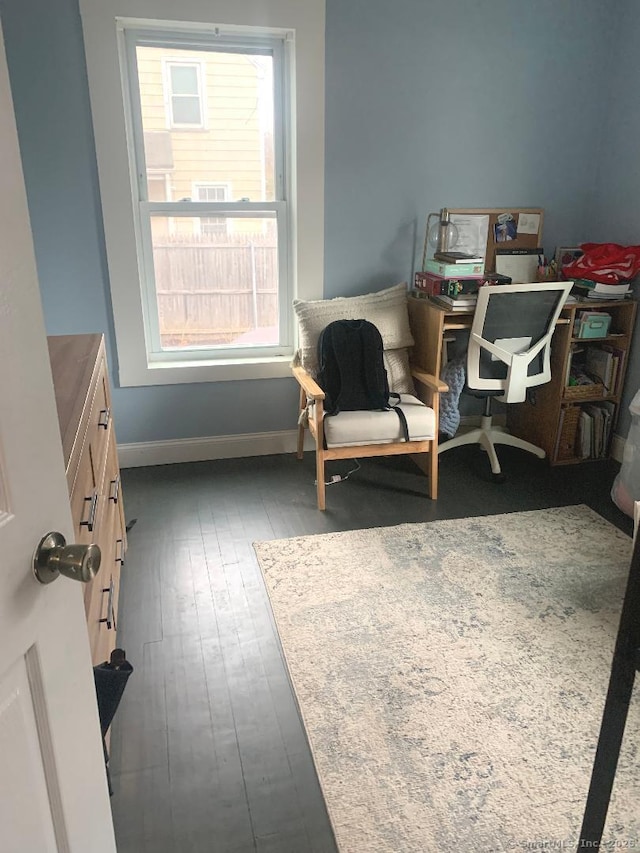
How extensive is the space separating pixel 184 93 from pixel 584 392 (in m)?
2.60

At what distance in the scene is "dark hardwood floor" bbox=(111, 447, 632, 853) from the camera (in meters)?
1.50

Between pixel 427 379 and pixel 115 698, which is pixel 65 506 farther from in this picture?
pixel 427 379

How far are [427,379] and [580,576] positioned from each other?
115cm

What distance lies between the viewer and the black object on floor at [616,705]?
3.08 feet

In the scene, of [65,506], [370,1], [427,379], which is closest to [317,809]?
[65,506]

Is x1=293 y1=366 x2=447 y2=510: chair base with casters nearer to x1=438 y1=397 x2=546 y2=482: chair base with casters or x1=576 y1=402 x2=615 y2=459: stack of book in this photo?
x1=438 y1=397 x2=546 y2=482: chair base with casters

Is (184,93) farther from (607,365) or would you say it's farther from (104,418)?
(607,365)

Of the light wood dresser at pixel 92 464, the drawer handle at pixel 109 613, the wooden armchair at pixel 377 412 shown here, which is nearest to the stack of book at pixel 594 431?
the wooden armchair at pixel 377 412

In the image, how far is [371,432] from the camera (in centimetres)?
287

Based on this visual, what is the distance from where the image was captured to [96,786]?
0.94 meters

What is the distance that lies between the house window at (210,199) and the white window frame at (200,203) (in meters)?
0.04

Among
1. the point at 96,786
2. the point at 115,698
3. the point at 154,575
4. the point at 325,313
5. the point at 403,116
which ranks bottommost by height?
the point at 154,575

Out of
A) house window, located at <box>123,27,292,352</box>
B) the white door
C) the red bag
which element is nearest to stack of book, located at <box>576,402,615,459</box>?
the red bag

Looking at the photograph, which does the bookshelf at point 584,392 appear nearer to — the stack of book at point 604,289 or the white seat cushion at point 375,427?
the stack of book at point 604,289
